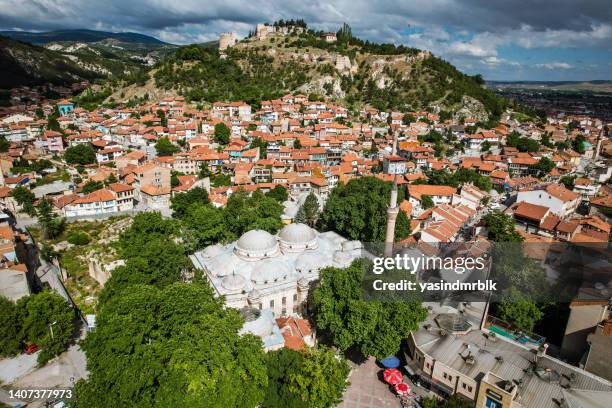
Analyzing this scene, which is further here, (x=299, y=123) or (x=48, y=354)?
(x=299, y=123)

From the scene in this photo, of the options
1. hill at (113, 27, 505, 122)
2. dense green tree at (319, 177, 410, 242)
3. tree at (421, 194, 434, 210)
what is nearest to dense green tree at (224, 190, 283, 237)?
dense green tree at (319, 177, 410, 242)

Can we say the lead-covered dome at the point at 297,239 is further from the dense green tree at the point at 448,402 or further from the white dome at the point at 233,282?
the dense green tree at the point at 448,402

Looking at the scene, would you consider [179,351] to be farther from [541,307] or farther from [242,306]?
[541,307]

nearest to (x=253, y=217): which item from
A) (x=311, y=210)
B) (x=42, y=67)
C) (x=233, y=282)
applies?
(x=311, y=210)

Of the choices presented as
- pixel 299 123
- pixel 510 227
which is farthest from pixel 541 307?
pixel 299 123

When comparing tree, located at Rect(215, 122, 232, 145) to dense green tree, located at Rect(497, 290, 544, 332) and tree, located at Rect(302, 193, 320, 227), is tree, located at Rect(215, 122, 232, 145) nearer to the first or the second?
tree, located at Rect(302, 193, 320, 227)

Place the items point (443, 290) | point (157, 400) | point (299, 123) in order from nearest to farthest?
point (157, 400) → point (443, 290) → point (299, 123)
